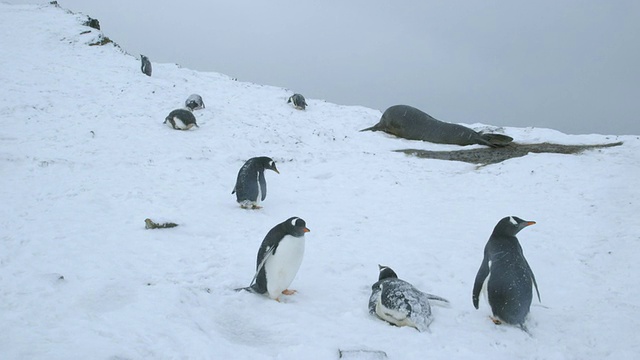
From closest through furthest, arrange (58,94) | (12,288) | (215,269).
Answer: (12,288) < (215,269) < (58,94)

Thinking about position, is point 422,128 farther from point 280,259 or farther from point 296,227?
point 280,259

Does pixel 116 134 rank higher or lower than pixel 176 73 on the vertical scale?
lower

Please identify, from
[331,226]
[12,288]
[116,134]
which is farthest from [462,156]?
[12,288]

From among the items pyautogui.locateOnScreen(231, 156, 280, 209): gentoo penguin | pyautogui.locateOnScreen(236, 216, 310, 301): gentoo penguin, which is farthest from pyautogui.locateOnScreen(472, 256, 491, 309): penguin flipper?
pyautogui.locateOnScreen(231, 156, 280, 209): gentoo penguin

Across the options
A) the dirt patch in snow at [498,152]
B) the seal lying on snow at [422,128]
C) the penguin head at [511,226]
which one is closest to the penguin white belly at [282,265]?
the penguin head at [511,226]

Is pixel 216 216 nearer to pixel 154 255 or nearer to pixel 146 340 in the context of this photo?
pixel 154 255

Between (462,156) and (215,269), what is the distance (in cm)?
1050

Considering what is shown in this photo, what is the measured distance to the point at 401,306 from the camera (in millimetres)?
5156

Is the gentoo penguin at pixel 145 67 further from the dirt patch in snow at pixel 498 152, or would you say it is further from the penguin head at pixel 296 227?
the penguin head at pixel 296 227

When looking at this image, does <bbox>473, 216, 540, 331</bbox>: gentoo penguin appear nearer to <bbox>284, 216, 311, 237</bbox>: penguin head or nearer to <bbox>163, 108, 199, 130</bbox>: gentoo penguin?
<bbox>284, 216, 311, 237</bbox>: penguin head

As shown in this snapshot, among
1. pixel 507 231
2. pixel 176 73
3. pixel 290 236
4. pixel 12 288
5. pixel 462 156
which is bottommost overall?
pixel 12 288

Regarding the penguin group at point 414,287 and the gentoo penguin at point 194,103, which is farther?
the gentoo penguin at point 194,103

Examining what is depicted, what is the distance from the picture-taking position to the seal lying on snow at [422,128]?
1659 cm

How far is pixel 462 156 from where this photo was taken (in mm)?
14500
